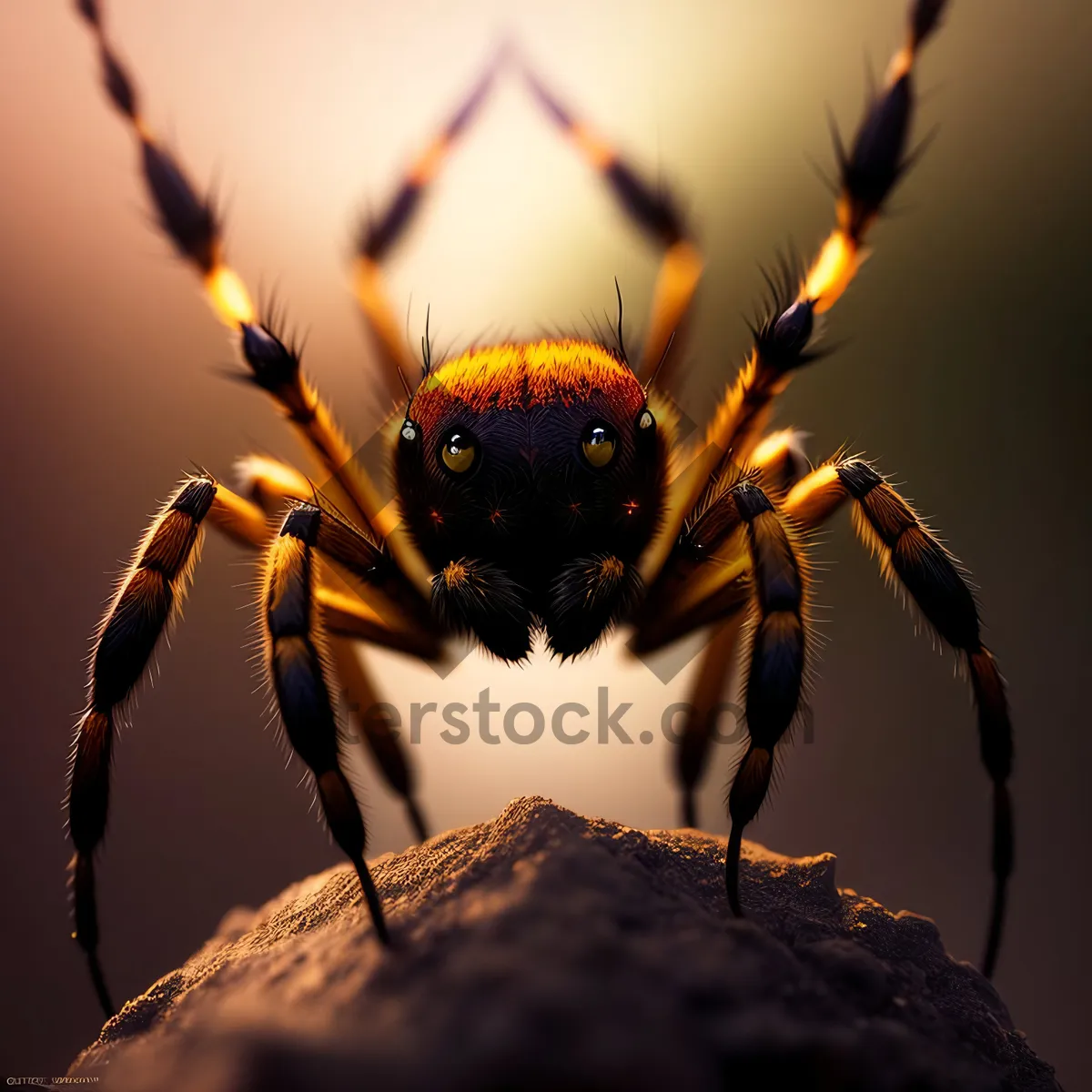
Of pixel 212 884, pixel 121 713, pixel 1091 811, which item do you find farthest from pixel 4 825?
pixel 1091 811

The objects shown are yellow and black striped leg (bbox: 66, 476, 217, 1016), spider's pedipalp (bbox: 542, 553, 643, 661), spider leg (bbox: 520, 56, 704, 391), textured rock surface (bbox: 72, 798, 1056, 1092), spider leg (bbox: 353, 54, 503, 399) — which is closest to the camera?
textured rock surface (bbox: 72, 798, 1056, 1092)

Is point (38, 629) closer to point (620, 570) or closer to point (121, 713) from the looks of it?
point (121, 713)

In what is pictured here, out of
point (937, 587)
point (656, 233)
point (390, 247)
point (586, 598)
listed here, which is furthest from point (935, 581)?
point (390, 247)

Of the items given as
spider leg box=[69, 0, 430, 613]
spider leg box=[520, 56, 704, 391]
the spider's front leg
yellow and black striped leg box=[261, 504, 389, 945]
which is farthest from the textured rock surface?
spider leg box=[520, 56, 704, 391]

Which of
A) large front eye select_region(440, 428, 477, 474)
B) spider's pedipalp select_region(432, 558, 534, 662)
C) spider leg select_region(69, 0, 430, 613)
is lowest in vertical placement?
spider's pedipalp select_region(432, 558, 534, 662)

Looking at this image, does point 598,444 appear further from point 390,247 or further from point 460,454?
point 390,247

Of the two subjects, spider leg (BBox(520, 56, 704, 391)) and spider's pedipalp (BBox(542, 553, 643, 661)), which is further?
spider leg (BBox(520, 56, 704, 391))

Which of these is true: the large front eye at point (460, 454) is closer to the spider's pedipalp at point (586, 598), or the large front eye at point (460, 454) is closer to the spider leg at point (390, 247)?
the spider's pedipalp at point (586, 598)

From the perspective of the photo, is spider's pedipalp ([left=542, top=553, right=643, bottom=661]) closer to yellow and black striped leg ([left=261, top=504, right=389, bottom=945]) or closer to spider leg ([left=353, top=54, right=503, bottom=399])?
yellow and black striped leg ([left=261, top=504, right=389, bottom=945])
